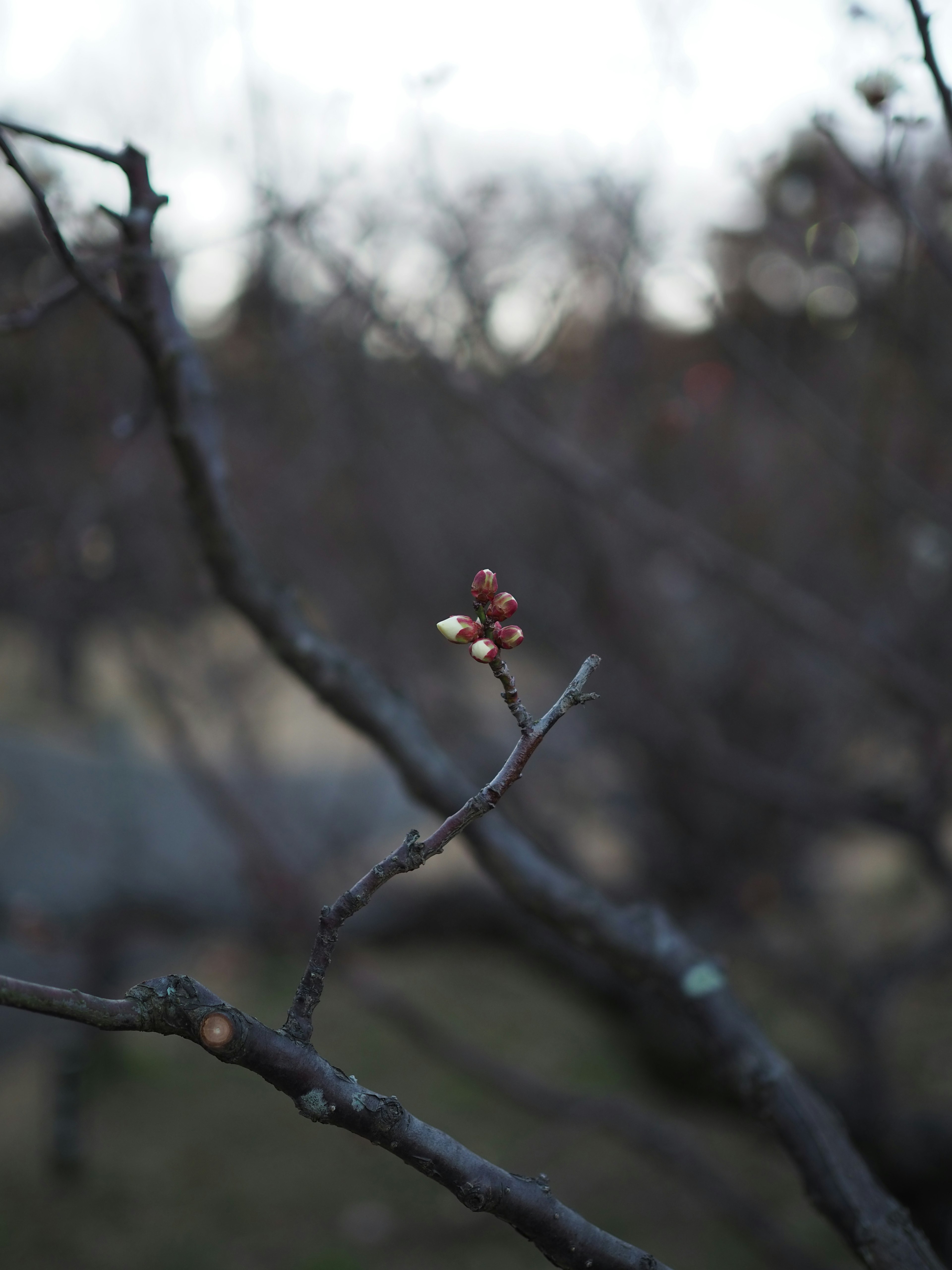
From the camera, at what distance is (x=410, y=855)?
845mm

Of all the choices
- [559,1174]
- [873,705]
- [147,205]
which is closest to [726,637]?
[873,705]

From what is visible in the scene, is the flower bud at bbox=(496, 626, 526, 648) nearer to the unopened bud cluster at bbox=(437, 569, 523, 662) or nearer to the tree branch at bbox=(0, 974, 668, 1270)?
the unopened bud cluster at bbox=(437, 569, 523, 662)

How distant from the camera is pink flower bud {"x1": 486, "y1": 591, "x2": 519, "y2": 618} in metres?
0.84

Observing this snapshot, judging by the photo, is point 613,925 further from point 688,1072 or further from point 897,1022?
point 897,1022

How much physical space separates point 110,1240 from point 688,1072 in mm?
2514

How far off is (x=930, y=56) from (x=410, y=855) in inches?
45.3

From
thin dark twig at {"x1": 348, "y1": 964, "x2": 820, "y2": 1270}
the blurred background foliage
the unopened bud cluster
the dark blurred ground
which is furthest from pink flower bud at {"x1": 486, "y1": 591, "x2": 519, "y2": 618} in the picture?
the dark blurred ground

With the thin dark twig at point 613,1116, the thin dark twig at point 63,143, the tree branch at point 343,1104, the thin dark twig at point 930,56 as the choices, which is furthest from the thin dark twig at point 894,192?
the thin dark twig at point 613,1116

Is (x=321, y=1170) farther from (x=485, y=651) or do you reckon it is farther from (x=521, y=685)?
(x=485, y=651)

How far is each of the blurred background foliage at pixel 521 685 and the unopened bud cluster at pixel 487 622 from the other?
56.6 inches

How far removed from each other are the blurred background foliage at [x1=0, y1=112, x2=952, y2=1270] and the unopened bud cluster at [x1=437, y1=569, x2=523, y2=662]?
1.44 metres

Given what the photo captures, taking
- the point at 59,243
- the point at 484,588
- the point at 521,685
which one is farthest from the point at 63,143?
the point at 521,685

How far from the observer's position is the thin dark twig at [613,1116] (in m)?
2.25

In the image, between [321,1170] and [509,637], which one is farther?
[321,1170]
